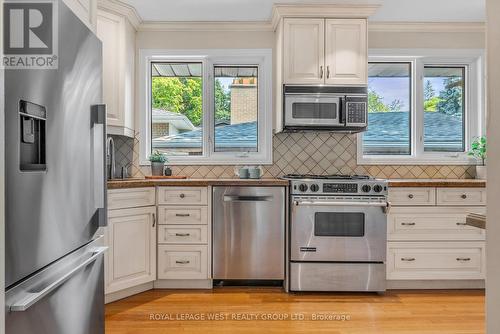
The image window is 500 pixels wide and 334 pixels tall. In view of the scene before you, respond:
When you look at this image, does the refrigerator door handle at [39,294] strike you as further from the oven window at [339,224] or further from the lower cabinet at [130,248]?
the oven window at [339,224]

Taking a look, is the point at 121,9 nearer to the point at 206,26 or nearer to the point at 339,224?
the point at 206,26

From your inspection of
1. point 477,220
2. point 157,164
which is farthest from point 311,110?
point 477,220

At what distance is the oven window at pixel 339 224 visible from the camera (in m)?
3.06

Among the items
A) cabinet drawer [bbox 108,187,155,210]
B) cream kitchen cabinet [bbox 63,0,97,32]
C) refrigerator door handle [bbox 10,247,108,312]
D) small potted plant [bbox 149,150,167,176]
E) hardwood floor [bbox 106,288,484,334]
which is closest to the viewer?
refrigerator door handle [bbox 10,247,108,312]

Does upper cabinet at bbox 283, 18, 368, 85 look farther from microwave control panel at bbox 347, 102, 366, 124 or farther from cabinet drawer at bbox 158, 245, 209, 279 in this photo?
cabinet drawer at bbox 158, 245, 209, 279

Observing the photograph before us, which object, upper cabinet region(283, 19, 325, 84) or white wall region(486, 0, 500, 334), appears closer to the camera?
white wall region(486, 0, 500, 334)

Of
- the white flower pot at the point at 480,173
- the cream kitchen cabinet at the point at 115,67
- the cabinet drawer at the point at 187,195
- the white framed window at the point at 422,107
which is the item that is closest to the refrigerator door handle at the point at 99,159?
the cabinet drawer at the point at 187,195

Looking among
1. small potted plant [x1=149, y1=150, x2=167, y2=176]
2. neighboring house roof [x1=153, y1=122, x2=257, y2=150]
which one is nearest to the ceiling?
neighboring house roof [x1=153, y1=122, x2=257, y2=150]

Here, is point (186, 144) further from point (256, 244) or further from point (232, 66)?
point (256, 244)

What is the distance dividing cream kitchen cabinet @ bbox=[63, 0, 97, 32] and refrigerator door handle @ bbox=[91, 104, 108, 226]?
0.38 meters

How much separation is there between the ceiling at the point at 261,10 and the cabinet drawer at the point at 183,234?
1.94 meters

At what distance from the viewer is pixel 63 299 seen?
118cm

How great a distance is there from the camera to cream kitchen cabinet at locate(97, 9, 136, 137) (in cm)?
308

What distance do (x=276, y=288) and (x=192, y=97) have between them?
2.04m
